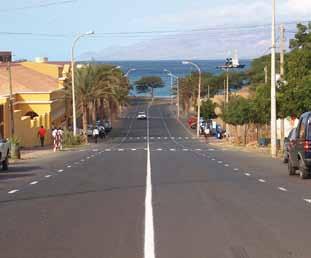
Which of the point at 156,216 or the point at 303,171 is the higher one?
the point at 303,171

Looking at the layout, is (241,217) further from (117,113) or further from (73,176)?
(117,113)

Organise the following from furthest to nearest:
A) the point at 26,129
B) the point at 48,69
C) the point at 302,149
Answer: the point at 48,69 → the point at 26,129 → the point at 302,149

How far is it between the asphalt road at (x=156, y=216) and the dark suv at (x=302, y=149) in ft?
1.50

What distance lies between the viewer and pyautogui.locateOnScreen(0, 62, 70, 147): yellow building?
2378 inches

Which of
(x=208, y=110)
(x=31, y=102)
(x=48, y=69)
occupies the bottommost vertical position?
(x=208, y=110)

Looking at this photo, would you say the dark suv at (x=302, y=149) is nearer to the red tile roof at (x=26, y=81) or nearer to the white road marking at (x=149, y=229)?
the white road marking at (x=149, y=229)

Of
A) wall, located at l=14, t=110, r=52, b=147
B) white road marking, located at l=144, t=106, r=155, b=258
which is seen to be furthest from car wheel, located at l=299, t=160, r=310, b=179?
wall, located at l=14, t=110, r=52, b=147

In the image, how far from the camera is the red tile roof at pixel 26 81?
243ft

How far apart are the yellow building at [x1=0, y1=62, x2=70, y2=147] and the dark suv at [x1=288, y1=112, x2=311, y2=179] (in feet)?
117

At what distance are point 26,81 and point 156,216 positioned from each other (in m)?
68.7

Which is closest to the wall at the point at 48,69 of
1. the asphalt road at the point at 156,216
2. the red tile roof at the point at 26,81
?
the red tile roof at the point at 26,81

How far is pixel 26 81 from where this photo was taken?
80938 millimetres

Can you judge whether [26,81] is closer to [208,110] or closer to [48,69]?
[48,69]

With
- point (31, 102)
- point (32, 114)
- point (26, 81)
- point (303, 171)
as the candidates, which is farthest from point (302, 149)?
point (26, 81)
